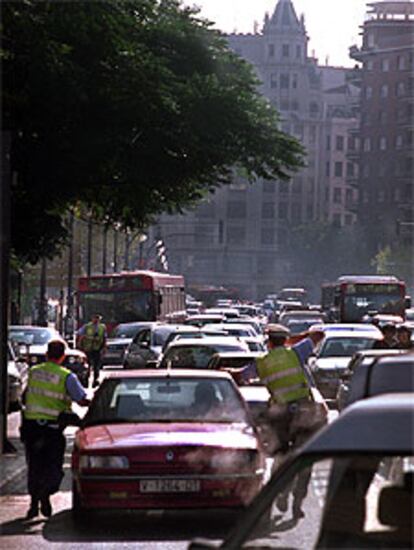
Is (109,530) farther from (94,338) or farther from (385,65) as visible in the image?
(385,65)

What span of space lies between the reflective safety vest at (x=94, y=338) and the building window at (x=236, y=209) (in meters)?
156

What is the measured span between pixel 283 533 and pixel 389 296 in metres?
55.8

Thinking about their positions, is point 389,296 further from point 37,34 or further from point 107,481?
point 107,481

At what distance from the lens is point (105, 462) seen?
1426 cm

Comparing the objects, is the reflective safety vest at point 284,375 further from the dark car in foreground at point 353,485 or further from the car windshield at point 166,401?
the dark car in foreground at point 353,485

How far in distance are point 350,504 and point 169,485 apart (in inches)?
336

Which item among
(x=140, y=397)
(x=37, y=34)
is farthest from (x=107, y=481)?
(x=37, y=34)

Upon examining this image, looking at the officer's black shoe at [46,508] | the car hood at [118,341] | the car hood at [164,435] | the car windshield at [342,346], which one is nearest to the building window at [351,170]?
the car hood at [118,341]

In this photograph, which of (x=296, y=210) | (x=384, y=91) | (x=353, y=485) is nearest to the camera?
(x=353, y=485)

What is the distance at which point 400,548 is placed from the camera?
5.39 m

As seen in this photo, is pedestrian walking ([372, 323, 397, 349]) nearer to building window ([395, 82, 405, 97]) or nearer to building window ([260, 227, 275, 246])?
building window ([395, 82, 405, 97])

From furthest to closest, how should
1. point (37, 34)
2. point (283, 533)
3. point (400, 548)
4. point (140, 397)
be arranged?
point (37, 34) → point (140, 397) → point (283, 533) → point (400, 548)

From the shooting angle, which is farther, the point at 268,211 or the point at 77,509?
the point at 268,211

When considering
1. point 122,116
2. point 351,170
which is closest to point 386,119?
point 351,170
